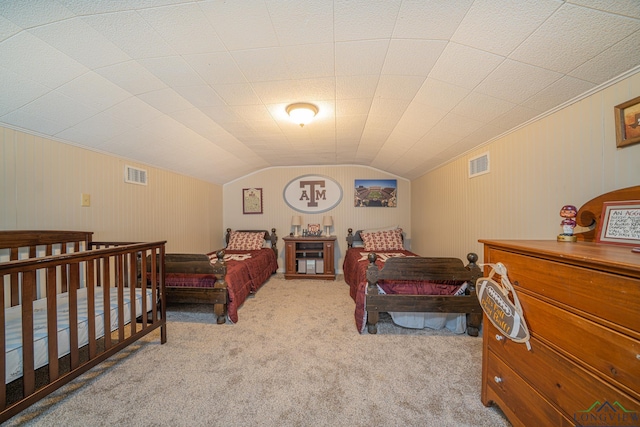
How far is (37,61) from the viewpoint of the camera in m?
1.31

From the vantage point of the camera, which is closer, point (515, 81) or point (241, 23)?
point (241, 23)

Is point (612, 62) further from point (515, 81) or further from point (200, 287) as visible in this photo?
point (200, 287)

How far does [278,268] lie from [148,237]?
221cm

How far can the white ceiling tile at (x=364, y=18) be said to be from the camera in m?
1.06

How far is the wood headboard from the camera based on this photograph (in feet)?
3.77

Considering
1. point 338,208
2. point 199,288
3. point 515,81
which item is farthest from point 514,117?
point 199,288

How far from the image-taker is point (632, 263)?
2.17 feet

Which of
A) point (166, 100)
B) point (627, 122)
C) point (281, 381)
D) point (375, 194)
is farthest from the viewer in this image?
point (375, 194)

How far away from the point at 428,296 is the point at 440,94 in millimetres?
1724

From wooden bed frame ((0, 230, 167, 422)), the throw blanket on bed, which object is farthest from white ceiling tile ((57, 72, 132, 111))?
the throw blanket on bed

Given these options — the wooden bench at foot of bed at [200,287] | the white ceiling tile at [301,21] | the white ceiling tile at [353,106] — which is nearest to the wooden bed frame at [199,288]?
the wooden bench at foot of bed at [200,287]

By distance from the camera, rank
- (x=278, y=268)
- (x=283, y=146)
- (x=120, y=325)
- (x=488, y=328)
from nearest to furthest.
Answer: (x=488, y=328) → (x=120, y=325) → (x=283, y=146) → (x=278, y=268)

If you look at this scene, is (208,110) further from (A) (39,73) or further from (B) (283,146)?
(B) (283,146)

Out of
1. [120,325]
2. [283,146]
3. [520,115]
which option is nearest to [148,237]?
[120,325]
